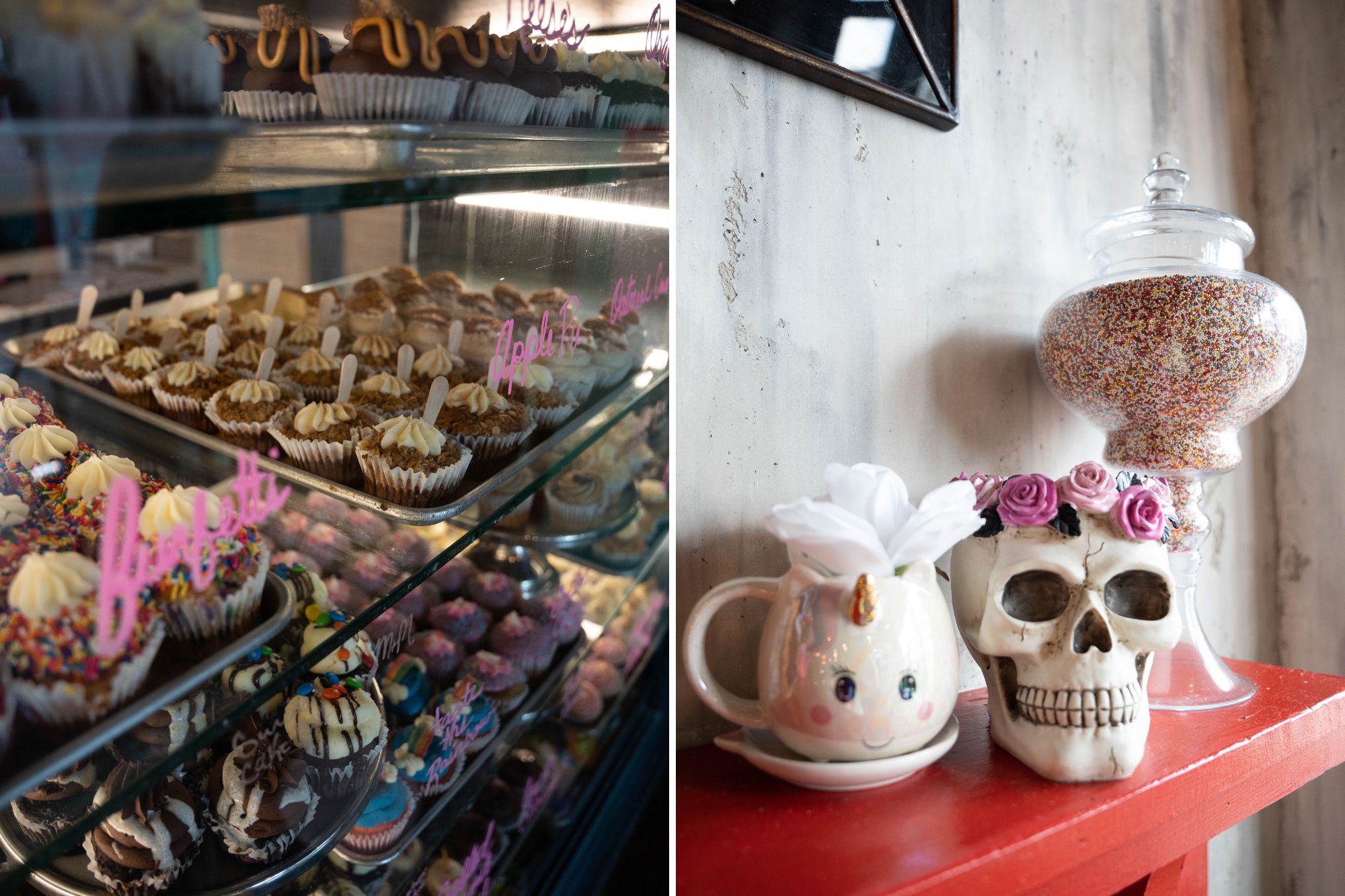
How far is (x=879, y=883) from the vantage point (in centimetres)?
65

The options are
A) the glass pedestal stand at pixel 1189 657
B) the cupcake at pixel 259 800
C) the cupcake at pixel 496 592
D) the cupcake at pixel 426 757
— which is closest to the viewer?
the cupcake at pixel 259 800

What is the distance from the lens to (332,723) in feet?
1.89

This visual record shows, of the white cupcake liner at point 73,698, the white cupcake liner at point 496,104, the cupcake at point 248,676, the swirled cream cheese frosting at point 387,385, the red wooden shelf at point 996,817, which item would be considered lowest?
the red wooden shelf at point 996,817

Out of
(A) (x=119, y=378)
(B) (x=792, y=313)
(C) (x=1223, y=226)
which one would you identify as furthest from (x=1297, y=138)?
(A) (x=119, y=378)

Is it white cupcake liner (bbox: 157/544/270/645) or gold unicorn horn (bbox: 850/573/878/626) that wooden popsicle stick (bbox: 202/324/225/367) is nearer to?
white cupcake liner (bbox: 157/544/270/645)

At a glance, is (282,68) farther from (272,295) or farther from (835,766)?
(835,766)

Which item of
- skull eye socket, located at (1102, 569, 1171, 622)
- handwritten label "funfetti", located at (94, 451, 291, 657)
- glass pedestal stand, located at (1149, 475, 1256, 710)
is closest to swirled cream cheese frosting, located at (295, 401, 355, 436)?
handwritten label "funfetti", located at (94, 451, 291, 657)

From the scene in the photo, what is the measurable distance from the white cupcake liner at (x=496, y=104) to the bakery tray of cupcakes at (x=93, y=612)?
11.0 inches

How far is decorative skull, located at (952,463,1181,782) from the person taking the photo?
2.75 feet

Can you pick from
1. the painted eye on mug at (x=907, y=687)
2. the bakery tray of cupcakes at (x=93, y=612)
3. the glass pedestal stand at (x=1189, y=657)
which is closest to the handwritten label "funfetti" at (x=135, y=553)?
the bakery tray of cupcakes at (x=93, y=612)

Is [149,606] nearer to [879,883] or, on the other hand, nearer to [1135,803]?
[879,883]

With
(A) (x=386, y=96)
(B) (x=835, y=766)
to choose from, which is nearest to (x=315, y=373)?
(A) (x=386, y=96)

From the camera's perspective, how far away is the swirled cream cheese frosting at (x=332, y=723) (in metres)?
0.56

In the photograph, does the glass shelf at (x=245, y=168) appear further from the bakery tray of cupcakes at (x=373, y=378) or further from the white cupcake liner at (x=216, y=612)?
the white cupcake liner at (x=216, y=612)
